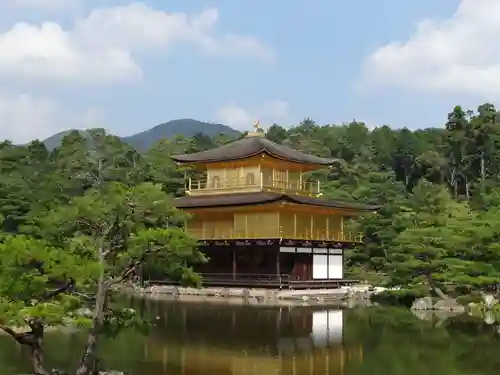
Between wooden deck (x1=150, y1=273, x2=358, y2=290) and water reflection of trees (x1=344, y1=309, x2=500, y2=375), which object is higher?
wooden deck (x1=150, y1=273, x2=358, y2=290)

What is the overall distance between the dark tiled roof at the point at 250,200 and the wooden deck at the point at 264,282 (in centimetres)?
346

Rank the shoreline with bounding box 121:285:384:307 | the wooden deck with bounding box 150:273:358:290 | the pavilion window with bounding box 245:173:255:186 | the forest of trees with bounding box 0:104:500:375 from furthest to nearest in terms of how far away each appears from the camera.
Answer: the pavilion window with bounding box 245:173:255:186, the wooden deck with bounding box 150:273:358:290, the shoreline with bounding box 121:285:384:307, the forest of trees with bounding box 0:104:500:375

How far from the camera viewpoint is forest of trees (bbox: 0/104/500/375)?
34.6 ft

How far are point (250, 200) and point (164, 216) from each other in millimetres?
20863

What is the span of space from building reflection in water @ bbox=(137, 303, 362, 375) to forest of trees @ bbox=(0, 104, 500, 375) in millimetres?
1889

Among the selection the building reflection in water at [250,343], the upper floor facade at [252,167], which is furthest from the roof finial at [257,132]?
the building reflection in water at [250,343]

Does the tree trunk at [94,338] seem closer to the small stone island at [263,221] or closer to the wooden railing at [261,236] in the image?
the small stone island at [263,221]

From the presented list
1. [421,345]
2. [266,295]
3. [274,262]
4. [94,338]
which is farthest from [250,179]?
[94,338]

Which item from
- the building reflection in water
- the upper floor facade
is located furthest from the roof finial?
the building reflection in water

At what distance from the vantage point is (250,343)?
1739 cm

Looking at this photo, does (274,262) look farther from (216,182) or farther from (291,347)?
(291,347)

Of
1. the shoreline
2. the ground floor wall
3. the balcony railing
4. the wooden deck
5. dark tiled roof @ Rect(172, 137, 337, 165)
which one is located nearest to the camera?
the shoreline

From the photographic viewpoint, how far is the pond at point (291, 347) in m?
14.0

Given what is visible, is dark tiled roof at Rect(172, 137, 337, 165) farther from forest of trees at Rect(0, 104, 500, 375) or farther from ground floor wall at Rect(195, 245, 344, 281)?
ground floor wall at Rect(195, 245, 344, 281)
